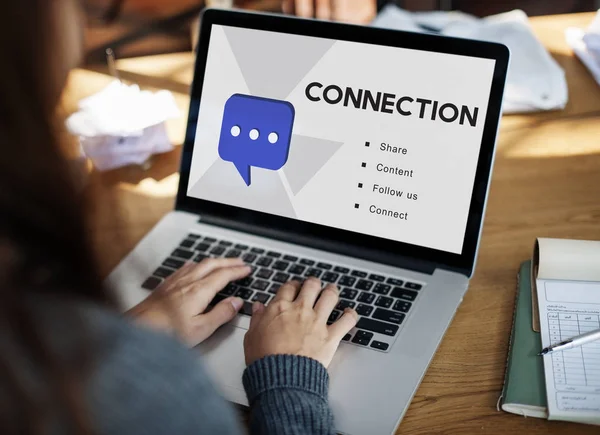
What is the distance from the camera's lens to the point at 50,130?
0.48m

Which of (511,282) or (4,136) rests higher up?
(4,136)

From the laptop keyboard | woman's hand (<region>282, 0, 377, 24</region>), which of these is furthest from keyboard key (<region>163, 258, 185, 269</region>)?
woman's hand (<region>282, 0, 377, 24</region>)

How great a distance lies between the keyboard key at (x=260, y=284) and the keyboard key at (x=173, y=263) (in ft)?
0.40

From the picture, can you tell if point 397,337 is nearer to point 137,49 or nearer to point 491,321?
point 491,321

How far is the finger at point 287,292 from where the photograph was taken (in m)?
0.89

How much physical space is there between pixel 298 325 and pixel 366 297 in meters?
0.12

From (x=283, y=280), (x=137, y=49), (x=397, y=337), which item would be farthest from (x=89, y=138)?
(x=137, y=49)

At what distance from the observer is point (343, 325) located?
85cm

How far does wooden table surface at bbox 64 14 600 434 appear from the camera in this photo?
0.78 metres

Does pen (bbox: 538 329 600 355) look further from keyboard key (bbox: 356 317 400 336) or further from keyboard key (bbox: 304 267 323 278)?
keyboard key (bbox: 304 267 323 278)

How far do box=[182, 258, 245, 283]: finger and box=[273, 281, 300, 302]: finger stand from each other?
91 mm

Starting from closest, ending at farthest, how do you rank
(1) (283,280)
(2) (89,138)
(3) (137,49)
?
(1) (283,280)
(2) (89,138)
(3) (137,49)

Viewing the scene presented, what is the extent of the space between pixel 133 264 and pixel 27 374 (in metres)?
0.56

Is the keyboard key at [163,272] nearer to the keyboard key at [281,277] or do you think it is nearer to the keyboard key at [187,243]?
the keyboard key at [187,243]
